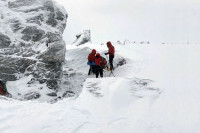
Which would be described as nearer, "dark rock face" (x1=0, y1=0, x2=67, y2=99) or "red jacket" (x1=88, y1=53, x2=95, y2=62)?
"dark rock face" (x1=0, y1=0, x2=67, y2=99)

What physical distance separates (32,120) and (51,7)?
15760mm

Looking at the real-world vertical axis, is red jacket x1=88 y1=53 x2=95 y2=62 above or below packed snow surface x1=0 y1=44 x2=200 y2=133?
above

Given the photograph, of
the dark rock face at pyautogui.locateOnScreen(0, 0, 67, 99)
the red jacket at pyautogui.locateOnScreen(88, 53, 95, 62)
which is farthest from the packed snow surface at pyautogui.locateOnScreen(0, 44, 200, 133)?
the dark rock face at pyautogui.locateOnScreen(0, 0, 67, 99)

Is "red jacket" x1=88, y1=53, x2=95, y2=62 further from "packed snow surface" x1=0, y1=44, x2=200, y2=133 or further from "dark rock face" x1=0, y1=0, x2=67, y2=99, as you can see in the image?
"packed snow surface" x1=0, y1=44, x2=200, y2=133

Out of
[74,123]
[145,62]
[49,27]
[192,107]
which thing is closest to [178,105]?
[192,107]

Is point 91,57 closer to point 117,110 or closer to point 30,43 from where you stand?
point 30,43

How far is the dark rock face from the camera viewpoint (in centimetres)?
A: 1856

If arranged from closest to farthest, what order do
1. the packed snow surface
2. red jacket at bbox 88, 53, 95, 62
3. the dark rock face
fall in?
the packed snow surface → the dark rock face → red jacket at bbox 88, 53, 95, 62

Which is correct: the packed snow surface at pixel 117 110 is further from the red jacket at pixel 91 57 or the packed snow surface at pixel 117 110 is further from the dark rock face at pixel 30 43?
the dark rock face at pixel 30 43

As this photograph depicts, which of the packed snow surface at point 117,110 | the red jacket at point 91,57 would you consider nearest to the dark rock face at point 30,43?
the red jacket at point 91,57

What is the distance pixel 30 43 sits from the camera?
19.8m

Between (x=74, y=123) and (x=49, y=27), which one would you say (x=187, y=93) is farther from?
(x=49, y=27)

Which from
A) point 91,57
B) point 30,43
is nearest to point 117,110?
point 91,57

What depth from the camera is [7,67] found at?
18266 millimetres
